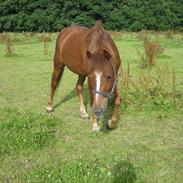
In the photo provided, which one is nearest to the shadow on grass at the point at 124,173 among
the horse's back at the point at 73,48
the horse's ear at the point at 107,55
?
the horse's ear at the point at 107,55

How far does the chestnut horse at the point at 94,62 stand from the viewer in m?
4.68

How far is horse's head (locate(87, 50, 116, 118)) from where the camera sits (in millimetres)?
4629

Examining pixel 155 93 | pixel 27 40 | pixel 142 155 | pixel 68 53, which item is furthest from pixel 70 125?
pixel 27 40

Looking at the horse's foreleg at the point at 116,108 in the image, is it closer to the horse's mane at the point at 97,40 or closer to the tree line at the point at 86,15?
the horse's mane at the point at 97,40

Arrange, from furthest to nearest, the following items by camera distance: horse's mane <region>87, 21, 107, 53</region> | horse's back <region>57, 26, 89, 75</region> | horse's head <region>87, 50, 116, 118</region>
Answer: horse's back <region>57, 26, 89, 75</region>, horse's mane <region>87, 21, 107, 53</region>, horse's head <region>87, 50, 116, 118</region>

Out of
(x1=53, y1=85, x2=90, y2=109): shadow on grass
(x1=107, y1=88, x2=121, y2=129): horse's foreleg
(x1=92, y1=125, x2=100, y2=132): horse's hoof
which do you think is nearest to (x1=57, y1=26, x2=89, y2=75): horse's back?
(x1=107, y1=88, x2=121, y2=129): horse's foreleg

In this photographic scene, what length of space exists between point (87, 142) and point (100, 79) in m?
1.23

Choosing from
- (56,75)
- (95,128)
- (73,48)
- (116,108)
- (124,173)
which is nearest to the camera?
(124,173)

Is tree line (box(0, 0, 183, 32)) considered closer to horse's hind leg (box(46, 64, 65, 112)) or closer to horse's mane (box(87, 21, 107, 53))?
horse's hind leg (box(46, 64, 65, 112))

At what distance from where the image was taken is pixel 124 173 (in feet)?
13.7

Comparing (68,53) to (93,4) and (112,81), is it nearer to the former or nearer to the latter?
(112,81)

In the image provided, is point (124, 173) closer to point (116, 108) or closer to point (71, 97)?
point (116, 108)

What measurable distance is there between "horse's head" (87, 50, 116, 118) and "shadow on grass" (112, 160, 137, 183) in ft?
2.39

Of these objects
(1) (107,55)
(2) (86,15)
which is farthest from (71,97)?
(2) (86,15)
